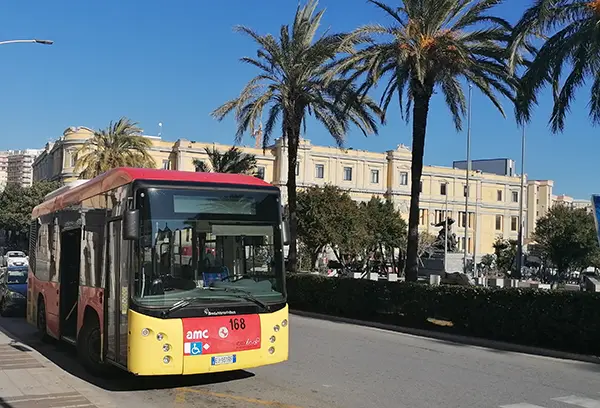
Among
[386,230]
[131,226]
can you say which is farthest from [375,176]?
[131,226]

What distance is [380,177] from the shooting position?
98312 millimetres

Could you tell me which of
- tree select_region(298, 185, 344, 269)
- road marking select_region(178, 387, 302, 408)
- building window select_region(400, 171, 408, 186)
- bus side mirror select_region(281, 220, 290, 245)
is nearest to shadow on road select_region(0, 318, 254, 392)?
road marking select_region(178, 387, 302, 408)

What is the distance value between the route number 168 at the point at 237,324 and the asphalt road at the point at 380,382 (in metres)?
0.89

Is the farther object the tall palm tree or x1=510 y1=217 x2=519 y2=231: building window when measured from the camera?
x1=510 y1=217 x2=519 y2=231: building window

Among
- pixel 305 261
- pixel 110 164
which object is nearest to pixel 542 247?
pixel 305 261

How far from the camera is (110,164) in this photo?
41.0 metres

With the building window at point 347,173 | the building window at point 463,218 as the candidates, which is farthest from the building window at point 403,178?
the building window at point 463,218

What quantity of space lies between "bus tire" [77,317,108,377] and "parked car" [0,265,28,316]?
29.0 feet

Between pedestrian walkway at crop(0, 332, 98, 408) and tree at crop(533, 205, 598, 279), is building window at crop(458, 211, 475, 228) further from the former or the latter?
pedestrian walkway at crop(0, 332, 98, 408)

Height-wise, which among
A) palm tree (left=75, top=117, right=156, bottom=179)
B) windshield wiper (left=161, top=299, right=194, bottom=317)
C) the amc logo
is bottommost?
the amc logo

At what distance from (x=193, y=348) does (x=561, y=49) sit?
11349 millimetres

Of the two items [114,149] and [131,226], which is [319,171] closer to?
[114,149]

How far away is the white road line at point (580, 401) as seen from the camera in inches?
336

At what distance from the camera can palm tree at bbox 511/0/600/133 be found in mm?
15016
